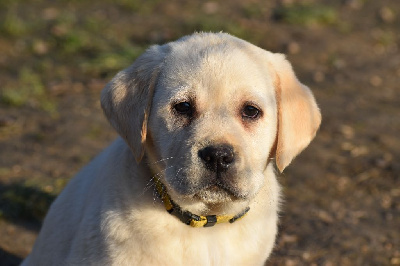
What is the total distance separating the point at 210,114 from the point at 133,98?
44cm

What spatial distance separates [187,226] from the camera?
11.9ft

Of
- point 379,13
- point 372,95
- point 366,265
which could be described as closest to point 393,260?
point 366,265

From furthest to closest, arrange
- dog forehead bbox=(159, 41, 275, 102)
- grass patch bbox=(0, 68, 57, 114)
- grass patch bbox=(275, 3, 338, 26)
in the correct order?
grass patch bbox=(275, 3, 338, 26) → grass patch bbox=(0, 68, 57, 114) → dog forehead bbox=(159, 41, 275, 102)

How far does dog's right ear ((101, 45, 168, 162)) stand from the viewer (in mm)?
3568

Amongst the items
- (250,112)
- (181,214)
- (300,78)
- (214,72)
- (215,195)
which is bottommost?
(300,78)

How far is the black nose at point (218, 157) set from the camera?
3.28 m

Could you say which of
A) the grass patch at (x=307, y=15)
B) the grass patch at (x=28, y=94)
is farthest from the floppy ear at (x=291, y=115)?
the grass patch at (x=307, y=15)

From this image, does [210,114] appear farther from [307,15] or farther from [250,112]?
[307,15]

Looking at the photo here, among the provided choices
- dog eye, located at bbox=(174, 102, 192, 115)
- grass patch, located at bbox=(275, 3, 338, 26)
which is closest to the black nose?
dog eye, located at bbox=(174, 102, 192, 115)

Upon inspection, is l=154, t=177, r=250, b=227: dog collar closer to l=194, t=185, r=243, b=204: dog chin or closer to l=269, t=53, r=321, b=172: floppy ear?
l=194, t=185, r=243, b=204: dog chin

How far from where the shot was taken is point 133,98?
11.9 feet

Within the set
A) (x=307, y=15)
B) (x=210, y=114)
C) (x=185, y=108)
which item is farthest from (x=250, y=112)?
(x=307, y=15)

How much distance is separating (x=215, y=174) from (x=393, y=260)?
95.2 inches

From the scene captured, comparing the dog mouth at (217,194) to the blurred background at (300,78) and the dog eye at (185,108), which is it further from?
the blurred background at (300,78)
